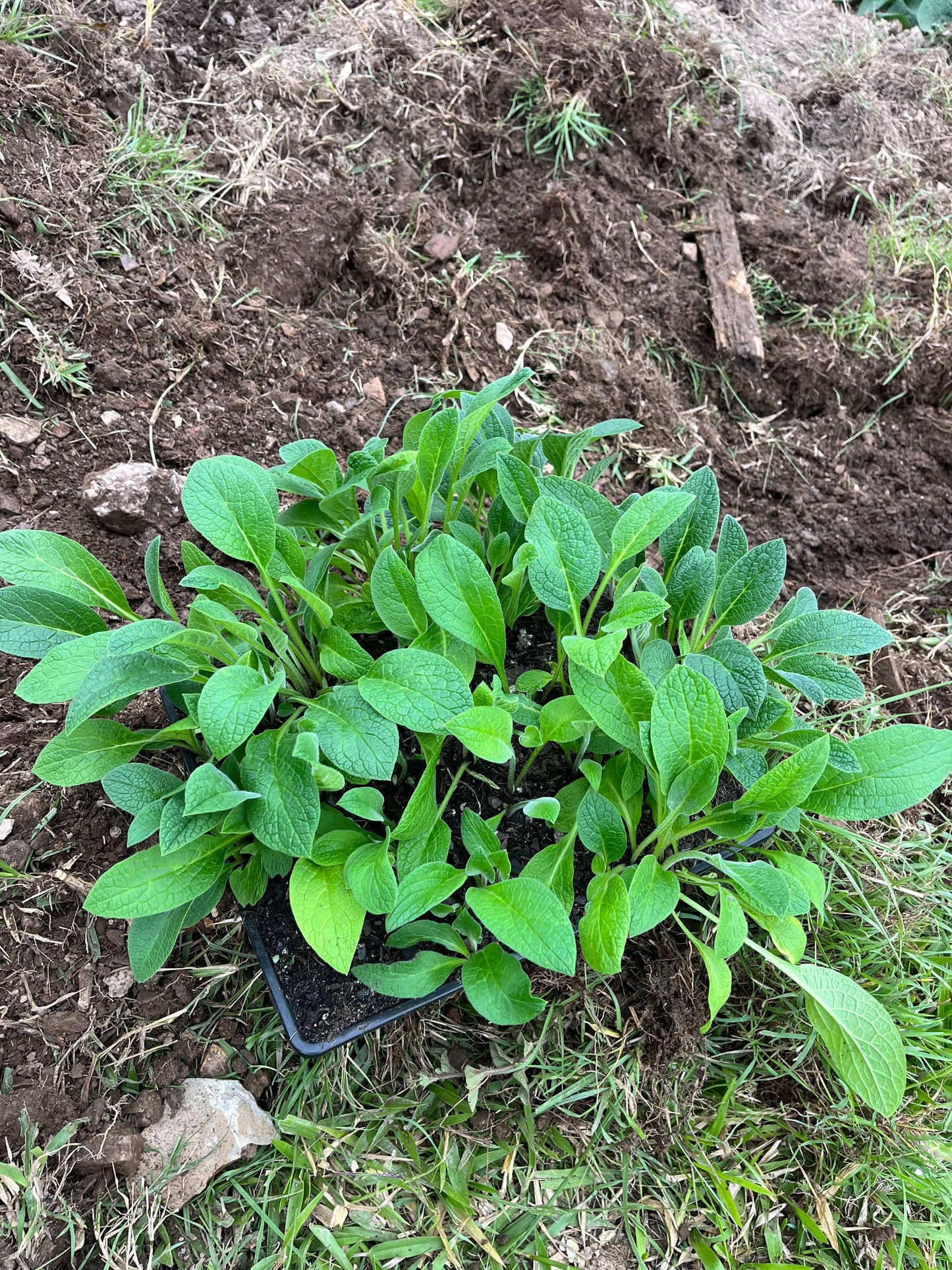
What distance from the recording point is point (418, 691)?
1085mm

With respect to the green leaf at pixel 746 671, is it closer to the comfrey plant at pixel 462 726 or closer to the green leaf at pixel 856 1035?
the comfrey plant at pixel 462 726

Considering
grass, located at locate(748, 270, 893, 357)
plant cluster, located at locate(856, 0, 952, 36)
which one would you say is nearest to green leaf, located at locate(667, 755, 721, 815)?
grass, located at locate(748, 270, 893, 357)

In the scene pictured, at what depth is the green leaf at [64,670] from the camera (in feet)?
3.55

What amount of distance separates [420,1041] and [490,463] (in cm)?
91

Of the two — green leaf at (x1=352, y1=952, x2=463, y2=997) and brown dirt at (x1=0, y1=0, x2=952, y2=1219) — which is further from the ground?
brown dirt at (x1=0, y1=0, x2=952, y2=1219)

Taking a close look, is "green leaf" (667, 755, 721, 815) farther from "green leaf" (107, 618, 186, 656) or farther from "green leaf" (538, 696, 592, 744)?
"green leaf" (107, 618, 186, 656)

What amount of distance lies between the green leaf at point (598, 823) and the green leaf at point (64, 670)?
67 cm

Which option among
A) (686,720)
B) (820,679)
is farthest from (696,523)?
(686,720)

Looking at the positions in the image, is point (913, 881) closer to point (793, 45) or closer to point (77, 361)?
point (77, 361)

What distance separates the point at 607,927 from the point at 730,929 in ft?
0.61

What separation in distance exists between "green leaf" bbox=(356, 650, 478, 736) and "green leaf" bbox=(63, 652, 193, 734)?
9.7 inches

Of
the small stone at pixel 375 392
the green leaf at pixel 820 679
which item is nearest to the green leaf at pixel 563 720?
the green leaf at pixel 820 679

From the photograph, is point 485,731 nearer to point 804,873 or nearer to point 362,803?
point 362,803

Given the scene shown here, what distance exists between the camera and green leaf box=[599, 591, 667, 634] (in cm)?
115
